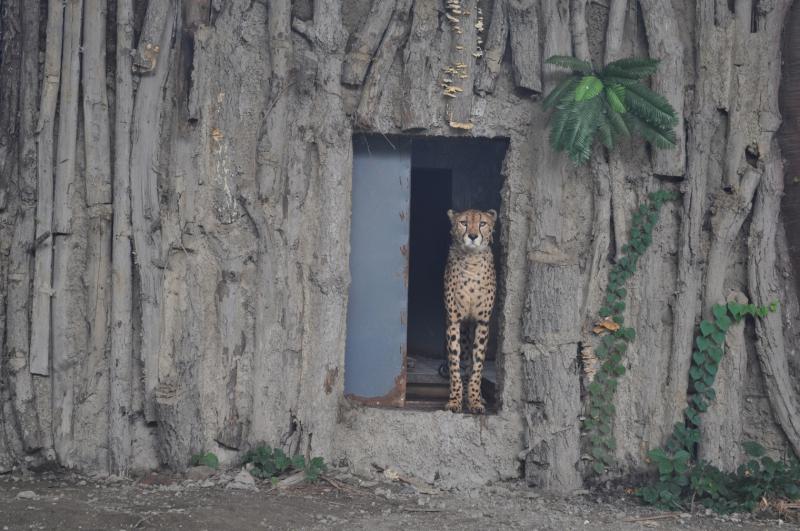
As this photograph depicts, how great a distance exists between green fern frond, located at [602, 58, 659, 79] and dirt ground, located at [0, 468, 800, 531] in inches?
110

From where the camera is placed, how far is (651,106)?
5.68 metres

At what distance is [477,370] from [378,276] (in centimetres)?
104

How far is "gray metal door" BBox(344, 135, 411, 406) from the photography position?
6.68 meters

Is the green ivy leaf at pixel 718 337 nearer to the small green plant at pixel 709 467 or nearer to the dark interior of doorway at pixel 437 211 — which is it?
the small green plant at pixel 709 467

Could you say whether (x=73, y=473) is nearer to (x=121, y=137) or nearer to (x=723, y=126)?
(x=121, y=137)

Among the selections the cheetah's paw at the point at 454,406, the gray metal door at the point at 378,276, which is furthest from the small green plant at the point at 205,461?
the cheetah's paw at the point at 454,406

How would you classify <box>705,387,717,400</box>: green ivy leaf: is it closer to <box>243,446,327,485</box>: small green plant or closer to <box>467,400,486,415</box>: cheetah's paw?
<box>467,400,486,415</box>: cheetah's paw

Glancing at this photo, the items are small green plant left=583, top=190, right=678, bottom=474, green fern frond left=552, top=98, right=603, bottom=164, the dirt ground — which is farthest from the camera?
small green plant left=583, top=190, right=678, bottom=474

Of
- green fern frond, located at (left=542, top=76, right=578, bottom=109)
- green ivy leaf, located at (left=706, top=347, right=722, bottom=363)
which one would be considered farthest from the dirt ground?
green fern frond, located at (left=542, top=76, right=578, bottom=109)

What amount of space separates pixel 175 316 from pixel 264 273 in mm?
661

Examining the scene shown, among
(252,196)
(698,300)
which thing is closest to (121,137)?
(252,196)

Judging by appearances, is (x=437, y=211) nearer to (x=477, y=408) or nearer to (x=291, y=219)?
(x=477, y=408)

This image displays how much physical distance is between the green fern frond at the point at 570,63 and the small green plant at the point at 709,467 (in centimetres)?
182

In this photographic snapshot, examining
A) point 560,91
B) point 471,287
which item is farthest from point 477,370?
point 560,91
